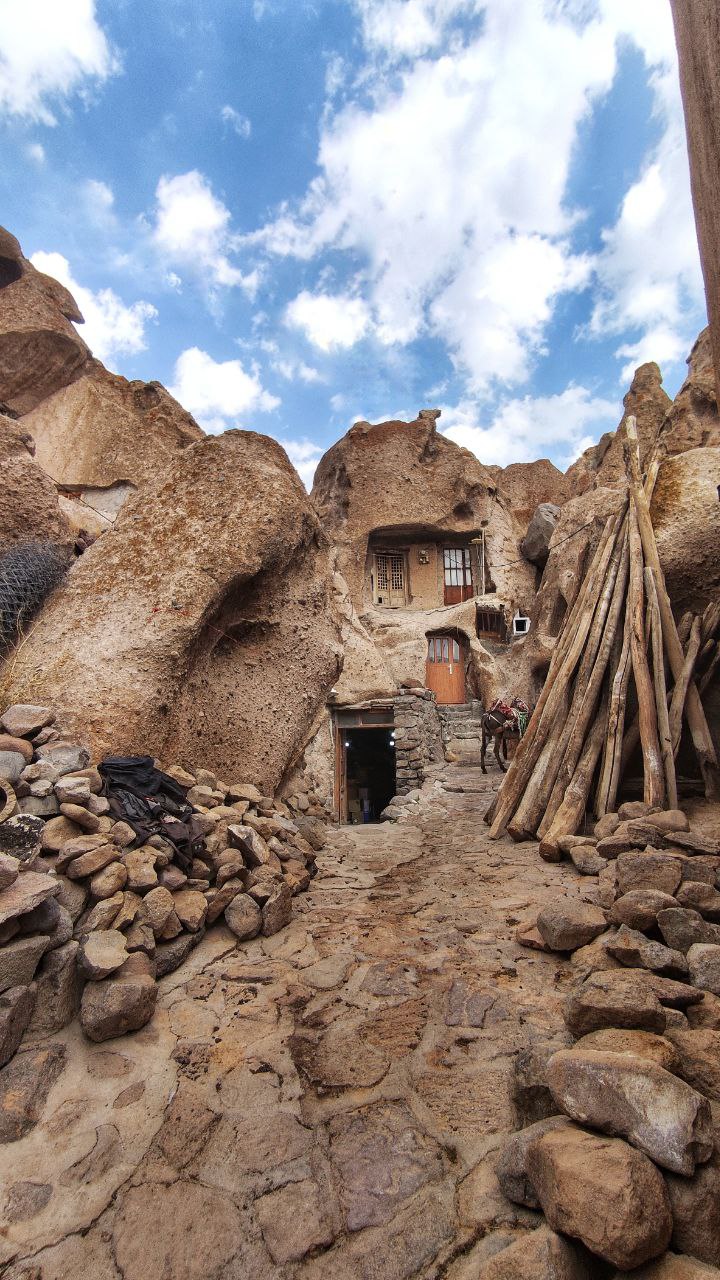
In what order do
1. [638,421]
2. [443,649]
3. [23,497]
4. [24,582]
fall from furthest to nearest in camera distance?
1. [443,649]
2. [638,421]
3. [23,497]
4. [24,582]

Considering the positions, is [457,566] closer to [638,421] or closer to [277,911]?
[638,421]

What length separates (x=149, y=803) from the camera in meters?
3.32

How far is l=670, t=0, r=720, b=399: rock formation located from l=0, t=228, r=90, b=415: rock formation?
46.6 ft

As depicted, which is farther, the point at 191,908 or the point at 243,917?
the point at 243,917

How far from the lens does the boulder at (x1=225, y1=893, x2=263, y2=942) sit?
3.15 m

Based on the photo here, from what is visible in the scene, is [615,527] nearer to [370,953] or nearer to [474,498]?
[370,953]

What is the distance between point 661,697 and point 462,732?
9.39 metres

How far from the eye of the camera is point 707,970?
208 cm

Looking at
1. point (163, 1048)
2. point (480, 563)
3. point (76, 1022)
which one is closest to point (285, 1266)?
point (163, 1048)

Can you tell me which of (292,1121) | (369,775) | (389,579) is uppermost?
(389,579)

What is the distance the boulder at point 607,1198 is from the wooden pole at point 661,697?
391 cm

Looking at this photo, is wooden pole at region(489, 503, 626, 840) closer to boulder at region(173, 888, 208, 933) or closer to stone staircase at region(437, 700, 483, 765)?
boulder at region(173, 888, 208, 933)

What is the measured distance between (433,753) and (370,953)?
915 cm

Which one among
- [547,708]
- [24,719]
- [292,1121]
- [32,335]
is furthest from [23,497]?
[32,335]
